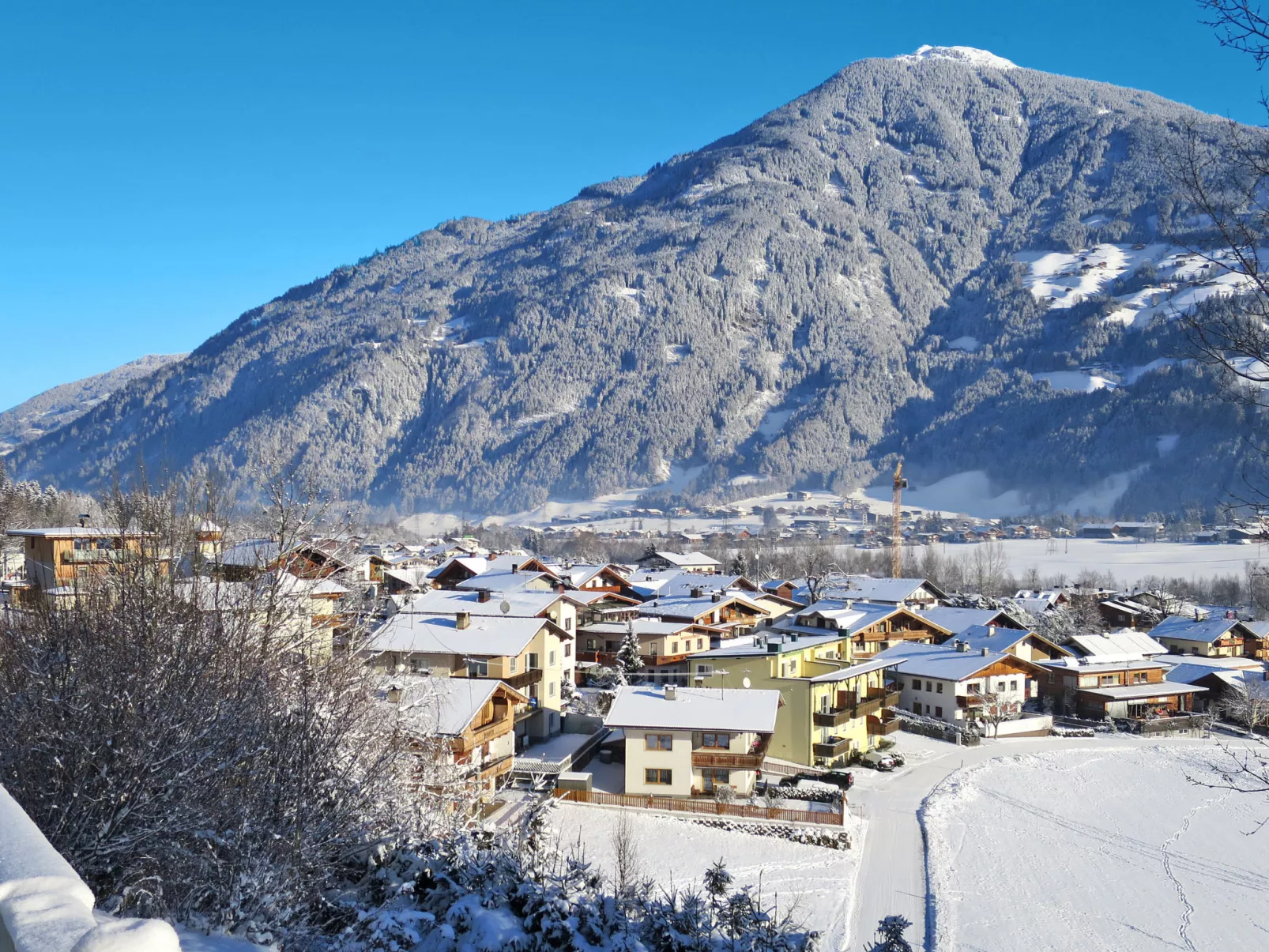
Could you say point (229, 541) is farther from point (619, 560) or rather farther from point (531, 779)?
point (619, 560)

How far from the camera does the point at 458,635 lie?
25.0 meters

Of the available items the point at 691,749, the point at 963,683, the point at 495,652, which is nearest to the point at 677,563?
the point at 963,683

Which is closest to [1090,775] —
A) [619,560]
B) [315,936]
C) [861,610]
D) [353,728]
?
[861,610]

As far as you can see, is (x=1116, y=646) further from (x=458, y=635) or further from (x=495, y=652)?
(x=458, y=635)

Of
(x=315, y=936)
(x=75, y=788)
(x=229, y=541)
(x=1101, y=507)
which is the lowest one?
(x=1101, y=507)

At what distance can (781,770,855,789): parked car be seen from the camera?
73.7 feet

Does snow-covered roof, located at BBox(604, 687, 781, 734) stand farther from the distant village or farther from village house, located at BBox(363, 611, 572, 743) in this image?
village house, located at BBox(363, 611, 572, 743)

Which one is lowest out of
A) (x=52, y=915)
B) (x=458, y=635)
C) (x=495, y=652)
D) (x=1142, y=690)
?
(x=1142, y=690)

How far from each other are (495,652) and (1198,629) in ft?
124

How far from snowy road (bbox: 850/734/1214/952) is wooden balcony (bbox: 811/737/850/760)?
0.89 m

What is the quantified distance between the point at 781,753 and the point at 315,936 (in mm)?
20897

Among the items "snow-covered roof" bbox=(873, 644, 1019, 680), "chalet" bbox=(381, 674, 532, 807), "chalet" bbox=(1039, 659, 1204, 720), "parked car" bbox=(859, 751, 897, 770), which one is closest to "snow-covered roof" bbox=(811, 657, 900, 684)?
"snow-covered roof" bbox=(873, 644, 1019, 680)

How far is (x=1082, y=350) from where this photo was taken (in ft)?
610

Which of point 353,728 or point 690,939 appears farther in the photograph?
point 353,728
